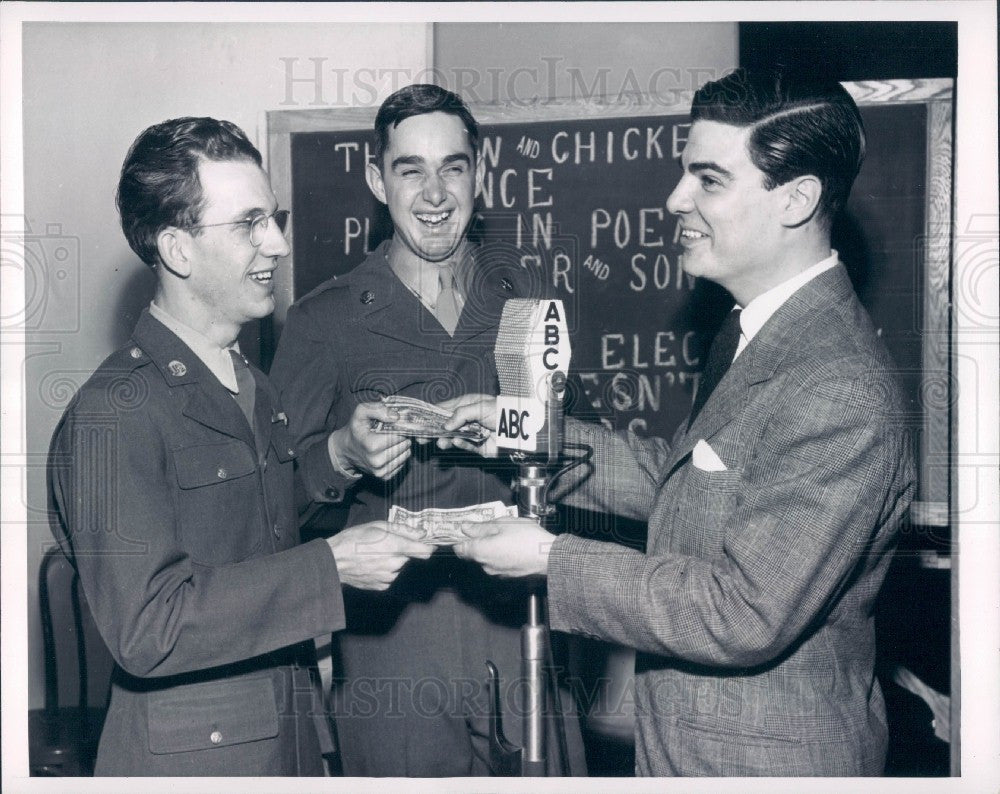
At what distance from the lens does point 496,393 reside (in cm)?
261

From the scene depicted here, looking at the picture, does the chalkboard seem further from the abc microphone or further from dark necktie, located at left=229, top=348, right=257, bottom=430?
the abc microphone

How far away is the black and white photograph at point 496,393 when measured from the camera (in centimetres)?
206

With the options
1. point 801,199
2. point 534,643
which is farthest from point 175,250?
point 801,199

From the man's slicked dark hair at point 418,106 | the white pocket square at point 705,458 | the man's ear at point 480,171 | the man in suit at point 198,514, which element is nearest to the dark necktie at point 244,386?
the man in suit at point 198,514

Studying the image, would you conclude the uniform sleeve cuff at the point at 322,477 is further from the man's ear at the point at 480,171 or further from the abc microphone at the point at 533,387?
the man's ear at the point at 480,171

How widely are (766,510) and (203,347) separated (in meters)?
1.25

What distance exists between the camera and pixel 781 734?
6.82 ft

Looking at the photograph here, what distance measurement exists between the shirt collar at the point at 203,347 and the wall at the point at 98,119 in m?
0.35

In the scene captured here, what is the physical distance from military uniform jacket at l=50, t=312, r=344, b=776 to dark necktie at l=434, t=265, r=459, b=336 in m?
0.64

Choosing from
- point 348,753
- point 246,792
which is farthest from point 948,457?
point 246,792

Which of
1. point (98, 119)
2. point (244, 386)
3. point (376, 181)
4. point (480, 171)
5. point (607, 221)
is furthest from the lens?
point (607, 221)

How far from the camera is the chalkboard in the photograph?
289 centimetres

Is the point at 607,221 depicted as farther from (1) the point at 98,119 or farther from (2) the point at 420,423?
(1) the point at 98,119

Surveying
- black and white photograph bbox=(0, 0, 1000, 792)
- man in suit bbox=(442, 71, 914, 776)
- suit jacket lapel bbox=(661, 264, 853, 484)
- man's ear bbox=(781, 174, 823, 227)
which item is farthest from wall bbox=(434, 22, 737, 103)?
suit jacket lapel bbox=(661, 264, 853, 484)
